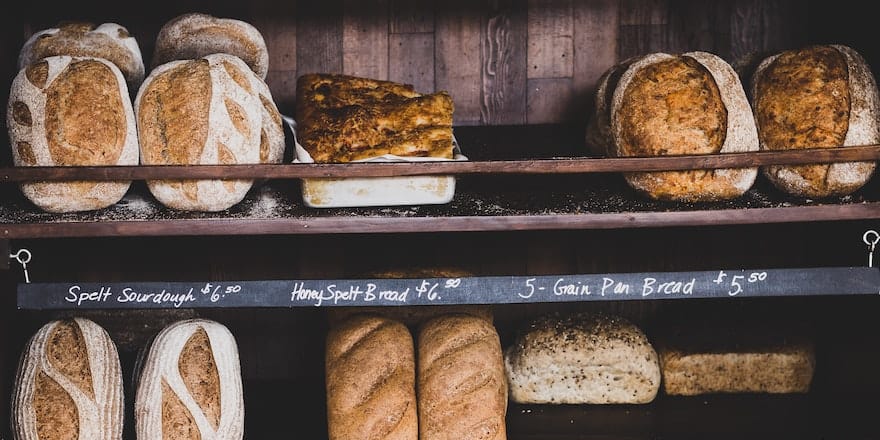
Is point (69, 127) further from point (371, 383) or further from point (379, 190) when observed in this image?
point (371, 383)

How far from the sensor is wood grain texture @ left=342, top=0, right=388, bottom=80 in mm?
1972

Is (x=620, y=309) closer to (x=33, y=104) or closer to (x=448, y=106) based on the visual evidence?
(x=448, y=106)

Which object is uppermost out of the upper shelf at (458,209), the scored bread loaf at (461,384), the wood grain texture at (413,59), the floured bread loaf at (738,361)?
the wood grain texture at (413,59)

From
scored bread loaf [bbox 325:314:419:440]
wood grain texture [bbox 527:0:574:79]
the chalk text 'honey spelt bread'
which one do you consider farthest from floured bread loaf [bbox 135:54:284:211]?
wood grain texture [bbox 527:0:574:79]

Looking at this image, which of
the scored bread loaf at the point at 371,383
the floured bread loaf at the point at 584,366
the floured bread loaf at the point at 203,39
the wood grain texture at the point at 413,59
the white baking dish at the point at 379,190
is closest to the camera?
Result: the white baking dish at the point at 379,190

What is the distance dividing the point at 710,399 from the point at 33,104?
5.58ft

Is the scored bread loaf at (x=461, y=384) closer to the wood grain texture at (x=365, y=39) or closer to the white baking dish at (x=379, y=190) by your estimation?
the white baking dish at (x=379, y=190)

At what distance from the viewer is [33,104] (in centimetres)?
145

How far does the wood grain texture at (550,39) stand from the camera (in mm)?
1970

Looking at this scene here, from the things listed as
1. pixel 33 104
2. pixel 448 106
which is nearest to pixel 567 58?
pixel 448 106

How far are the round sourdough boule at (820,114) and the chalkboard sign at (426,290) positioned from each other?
184 mm

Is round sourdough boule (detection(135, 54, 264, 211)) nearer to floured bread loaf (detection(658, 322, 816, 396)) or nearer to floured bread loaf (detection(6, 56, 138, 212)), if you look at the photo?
floured bread loaf (detection(6, 56, 138, 212))

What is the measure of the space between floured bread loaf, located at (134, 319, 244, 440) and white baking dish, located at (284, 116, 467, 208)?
1.32 feet

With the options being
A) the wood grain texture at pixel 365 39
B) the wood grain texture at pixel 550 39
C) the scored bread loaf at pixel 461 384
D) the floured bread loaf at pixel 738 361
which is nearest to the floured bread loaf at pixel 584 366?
the floured bread loaf at pixel 738 361
